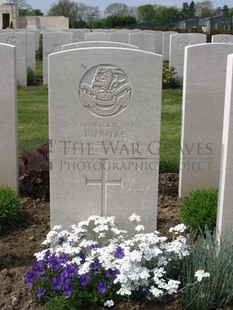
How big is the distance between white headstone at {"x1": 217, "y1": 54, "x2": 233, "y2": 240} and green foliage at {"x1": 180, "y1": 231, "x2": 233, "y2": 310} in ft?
0.92

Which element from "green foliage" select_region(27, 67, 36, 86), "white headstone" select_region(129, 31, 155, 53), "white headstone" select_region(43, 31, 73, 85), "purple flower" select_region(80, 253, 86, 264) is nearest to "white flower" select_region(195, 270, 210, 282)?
"purple flower" select_region(80, 253, 86, 264)

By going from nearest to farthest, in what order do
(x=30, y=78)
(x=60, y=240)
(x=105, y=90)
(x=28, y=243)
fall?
(x=60, y=240)
(x=105, y=90)
(x=28, y=243)
(x=30, y=78)

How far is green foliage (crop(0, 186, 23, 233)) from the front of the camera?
179 inches

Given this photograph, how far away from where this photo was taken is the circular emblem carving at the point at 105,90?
3.66 metres

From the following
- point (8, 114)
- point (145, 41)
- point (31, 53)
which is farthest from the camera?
point (31, 53)

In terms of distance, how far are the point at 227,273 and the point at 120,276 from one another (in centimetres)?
69

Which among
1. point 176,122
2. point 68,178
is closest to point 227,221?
point 68,178

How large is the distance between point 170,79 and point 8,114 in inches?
Result: 326

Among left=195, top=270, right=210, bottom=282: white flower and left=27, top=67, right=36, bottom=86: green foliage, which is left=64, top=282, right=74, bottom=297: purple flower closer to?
left=195, top=270, right=210, bottom=282: white flower

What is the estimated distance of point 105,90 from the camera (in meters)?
3.72

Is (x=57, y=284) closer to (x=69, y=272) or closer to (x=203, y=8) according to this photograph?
(x=69, y=272)

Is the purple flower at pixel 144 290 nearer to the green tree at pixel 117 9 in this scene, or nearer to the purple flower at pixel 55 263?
the purple flower at pixel 55 263

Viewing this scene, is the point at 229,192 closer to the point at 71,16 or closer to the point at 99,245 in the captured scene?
the point at 99,245

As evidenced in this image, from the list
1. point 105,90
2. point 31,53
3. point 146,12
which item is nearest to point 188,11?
point 146,12
